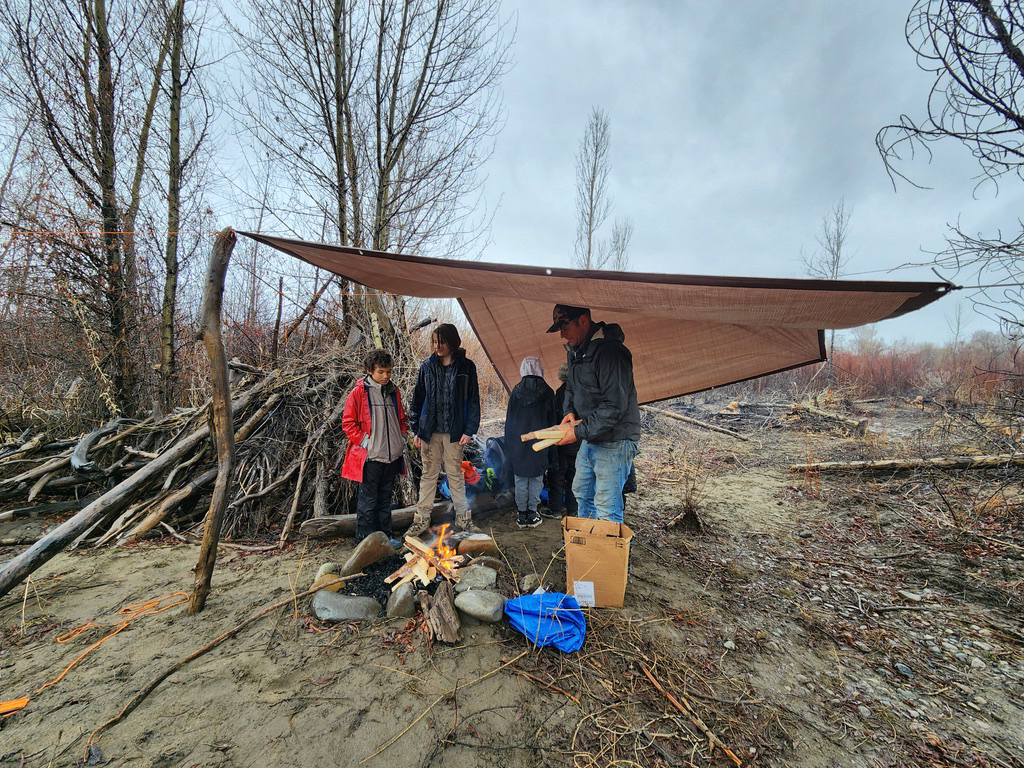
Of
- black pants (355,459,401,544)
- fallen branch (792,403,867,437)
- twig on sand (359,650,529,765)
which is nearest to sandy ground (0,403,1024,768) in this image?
twig on sand (359,650,529,765)

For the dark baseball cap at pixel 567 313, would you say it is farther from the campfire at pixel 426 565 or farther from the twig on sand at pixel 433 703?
the twig on sand at pixel 433 703

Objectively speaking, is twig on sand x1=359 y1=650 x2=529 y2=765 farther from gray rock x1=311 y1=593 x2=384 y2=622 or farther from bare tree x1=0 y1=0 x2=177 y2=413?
bare tree x1=0 y1=0 x2=177 y2=413

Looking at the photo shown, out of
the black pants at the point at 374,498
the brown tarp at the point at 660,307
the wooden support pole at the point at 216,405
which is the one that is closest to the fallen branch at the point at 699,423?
the brown tarp at the point at 660,307

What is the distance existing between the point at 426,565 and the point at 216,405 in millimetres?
1853

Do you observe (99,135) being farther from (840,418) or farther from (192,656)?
(840,418)

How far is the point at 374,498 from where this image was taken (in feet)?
11.4

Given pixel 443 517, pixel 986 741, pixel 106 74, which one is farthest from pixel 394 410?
pixel 106 74

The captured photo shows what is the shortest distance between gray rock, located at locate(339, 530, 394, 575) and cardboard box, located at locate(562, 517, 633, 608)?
1493 mm

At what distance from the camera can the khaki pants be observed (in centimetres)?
376

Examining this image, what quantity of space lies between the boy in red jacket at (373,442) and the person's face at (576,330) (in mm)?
1603

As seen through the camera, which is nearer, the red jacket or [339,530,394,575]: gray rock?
[339,530,394,575]: gray rock

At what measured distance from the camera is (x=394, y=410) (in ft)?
11.7

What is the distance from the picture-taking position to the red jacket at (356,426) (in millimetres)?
3395

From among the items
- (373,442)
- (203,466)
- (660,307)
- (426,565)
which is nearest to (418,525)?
(426,565)
